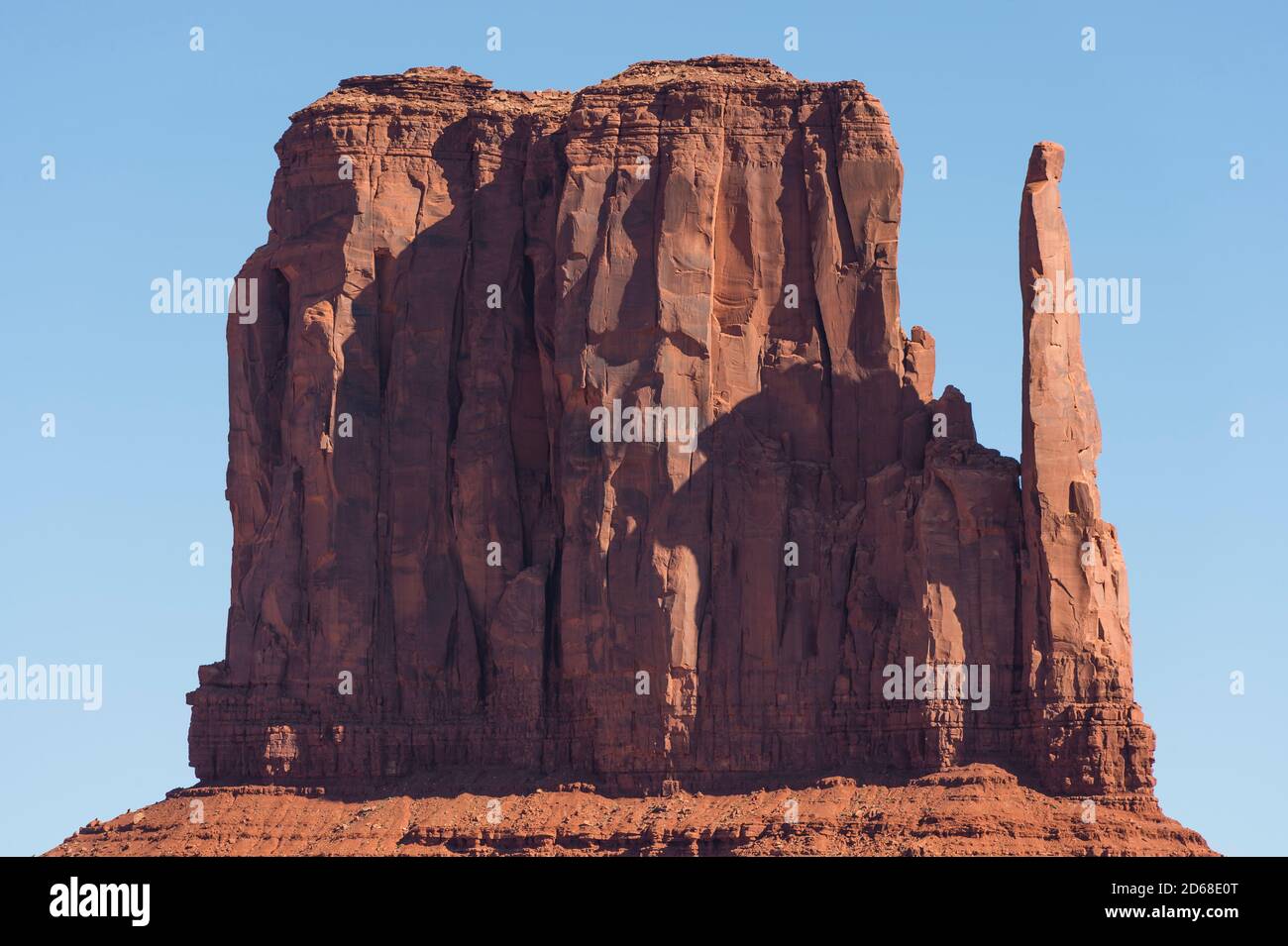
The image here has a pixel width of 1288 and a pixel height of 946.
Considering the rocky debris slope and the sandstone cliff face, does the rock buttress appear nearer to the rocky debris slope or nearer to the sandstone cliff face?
the sandstone cliff face

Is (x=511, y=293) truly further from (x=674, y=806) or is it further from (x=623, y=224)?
(x=674, y=806)

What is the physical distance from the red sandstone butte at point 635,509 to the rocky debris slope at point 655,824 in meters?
0.14

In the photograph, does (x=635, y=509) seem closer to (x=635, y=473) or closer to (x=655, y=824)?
(x=635, y=473)

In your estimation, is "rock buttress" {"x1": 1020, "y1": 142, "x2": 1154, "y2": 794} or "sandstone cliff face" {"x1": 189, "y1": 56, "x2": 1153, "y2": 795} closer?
"rock buttress" {"x1": 1020, "y1": 142, "x2": 1154, "y2": 794}

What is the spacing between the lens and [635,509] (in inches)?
5871

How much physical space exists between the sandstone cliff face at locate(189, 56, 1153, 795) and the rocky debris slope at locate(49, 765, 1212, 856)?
104 cm

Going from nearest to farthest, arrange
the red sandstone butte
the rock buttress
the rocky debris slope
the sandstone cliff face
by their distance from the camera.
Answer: the rocky debris slope → the rock buttress → the red sandstone butte → the sandstone cliff face

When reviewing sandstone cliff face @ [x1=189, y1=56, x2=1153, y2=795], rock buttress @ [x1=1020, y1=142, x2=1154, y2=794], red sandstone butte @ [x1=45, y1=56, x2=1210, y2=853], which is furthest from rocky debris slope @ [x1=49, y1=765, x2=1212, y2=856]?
rock buttress @ [x1=1020, y1=142, x2=1154, y2=794]

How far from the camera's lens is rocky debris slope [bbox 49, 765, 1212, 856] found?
141625mm

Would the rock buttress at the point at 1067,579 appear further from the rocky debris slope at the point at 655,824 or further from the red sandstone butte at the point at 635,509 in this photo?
the rocky debris slope at the point at 655,824

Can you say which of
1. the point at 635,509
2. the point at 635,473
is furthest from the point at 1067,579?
the point at 635,473

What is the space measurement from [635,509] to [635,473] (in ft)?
2.85

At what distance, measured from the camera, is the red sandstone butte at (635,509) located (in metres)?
145

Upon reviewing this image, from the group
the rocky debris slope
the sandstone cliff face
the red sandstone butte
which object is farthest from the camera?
the sandstone cliff face
